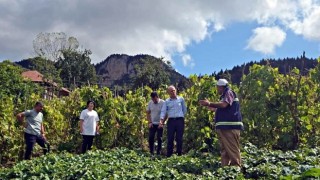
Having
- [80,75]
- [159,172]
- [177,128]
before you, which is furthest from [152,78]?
[159,172]

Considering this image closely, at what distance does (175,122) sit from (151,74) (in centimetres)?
3051

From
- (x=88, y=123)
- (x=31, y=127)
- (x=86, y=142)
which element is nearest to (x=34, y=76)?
(x=86, y=142)

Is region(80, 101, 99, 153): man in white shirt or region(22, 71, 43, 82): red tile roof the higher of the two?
region(22, 71, 43, 82): red tile roof

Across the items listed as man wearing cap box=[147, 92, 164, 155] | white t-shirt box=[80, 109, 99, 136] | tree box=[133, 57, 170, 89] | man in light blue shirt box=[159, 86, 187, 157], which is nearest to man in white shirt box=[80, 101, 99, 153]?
white t-shirt box=[80, 109, 99, 136]

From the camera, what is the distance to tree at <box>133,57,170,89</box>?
39.2 metres

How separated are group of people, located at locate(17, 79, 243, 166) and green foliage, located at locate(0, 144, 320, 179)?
1.34ft

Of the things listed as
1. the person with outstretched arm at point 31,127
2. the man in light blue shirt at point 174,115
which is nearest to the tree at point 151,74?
the person with outstretched arm at point 31,127

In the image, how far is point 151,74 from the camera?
39719mm

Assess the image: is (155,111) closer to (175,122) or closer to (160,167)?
(175,122)

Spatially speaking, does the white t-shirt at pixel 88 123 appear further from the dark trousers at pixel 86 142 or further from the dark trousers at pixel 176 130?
the dark trousers at pixel 176 130

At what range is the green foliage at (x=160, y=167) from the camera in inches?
239

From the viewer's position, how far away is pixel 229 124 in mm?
7477

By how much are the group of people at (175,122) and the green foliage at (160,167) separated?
408mm

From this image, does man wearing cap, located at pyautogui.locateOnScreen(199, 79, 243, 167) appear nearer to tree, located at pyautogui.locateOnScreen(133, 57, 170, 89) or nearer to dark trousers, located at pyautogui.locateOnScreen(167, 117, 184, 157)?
dark trousers, located at pyautogui.locateOnScreen(167, 117, 184, 157)
